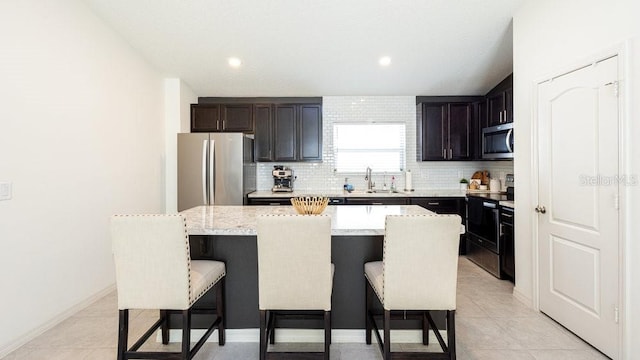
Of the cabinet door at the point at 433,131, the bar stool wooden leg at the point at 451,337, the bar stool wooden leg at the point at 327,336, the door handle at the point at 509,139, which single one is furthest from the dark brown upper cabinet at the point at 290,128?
the bar stool wooden leg at the point at 451,337

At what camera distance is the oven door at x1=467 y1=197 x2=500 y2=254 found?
3.54 m

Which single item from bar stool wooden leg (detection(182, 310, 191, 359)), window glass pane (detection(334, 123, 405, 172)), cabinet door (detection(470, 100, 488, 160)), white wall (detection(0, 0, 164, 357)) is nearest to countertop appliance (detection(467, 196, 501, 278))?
cabinet door (detection(470, 100, 488, 160))

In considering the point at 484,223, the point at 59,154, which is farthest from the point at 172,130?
the point at 484,223

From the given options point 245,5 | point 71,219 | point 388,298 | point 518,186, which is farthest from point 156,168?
point 518,186

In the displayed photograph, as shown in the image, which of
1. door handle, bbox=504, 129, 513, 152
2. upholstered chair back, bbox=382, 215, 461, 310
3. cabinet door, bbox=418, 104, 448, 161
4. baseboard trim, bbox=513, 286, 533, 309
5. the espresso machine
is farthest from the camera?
the espresso machine

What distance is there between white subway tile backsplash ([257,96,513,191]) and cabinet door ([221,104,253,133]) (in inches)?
27.2

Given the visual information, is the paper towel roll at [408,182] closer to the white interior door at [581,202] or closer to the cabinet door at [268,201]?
the cabinet door at [268,201]

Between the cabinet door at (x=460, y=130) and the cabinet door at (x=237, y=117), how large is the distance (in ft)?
10.1

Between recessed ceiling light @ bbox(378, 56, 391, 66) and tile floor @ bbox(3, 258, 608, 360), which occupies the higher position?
recessed ceiling light @ bbox(378, 56, 391, 66)

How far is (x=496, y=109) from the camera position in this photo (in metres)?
4.10

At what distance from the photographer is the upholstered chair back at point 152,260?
1663mm

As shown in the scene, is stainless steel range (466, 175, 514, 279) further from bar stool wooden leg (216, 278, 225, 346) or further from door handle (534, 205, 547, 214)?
bar stool wooden leg (216, 278, 225, 346)

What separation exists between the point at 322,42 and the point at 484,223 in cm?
290

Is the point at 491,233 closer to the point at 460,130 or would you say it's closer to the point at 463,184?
the point at 463,184
